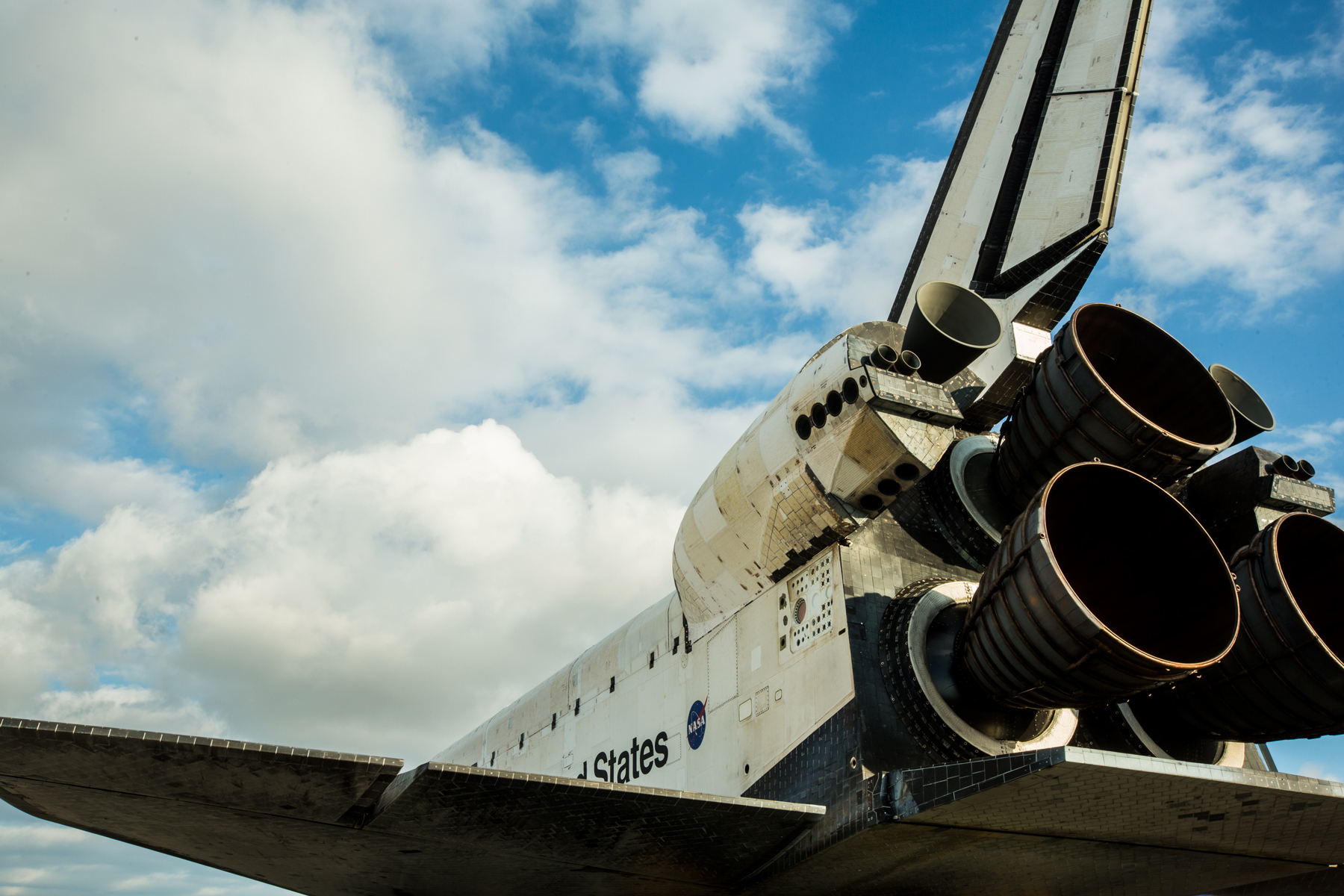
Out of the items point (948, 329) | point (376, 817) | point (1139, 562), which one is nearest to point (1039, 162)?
point (948, 329)

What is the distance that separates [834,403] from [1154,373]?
2.32 m

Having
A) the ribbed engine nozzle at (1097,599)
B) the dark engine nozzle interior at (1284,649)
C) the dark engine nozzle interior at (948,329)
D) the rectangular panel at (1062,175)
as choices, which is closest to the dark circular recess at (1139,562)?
the ribbed engine nozzle at (1097,599)

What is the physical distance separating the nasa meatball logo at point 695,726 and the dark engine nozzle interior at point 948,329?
3.21m

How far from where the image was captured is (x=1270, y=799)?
4.68 meters

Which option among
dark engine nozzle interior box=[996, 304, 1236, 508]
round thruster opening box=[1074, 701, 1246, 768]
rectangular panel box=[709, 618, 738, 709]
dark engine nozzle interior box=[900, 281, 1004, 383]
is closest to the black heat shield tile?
round thruster opening box=[1074, 701, 1246, 768]

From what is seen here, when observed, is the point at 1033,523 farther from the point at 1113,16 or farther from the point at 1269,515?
the point at 1113,16

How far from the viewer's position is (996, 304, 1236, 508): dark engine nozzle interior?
600cm

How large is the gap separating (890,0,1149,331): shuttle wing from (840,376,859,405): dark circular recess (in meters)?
2.46

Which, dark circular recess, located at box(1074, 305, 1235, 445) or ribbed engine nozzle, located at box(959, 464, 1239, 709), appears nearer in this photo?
ribbed engine nozzle, located at box(959, 464, 1239, 709)

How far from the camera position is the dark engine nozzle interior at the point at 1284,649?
524 cm

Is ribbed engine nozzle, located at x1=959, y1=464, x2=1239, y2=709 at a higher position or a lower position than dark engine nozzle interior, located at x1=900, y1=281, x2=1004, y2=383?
lower

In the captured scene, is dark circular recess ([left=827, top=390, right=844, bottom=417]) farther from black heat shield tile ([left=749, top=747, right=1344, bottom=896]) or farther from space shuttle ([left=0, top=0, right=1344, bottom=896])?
black heat shield tile ([left=749, top=747, right=1344, bottom=896])

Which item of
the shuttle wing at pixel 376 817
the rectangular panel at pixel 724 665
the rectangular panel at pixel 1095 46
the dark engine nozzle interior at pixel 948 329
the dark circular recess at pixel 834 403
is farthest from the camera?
the rectangular panel at pixel 1095 46

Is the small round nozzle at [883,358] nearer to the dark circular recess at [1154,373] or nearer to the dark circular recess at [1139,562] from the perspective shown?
the dark circular recess at [1154,373]
